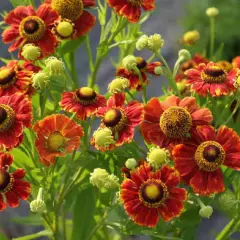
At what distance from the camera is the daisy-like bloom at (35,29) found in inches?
39.9

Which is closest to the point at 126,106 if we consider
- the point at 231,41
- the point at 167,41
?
the point at 231,41

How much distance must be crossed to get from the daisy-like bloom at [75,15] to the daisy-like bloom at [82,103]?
0.12 metres

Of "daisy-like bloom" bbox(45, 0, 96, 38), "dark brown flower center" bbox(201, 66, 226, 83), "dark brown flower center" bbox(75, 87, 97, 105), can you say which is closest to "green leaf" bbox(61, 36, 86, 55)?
"daisy-like bloom" bbox(45, 0, 96, 38)

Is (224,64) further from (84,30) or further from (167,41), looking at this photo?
(167,41)

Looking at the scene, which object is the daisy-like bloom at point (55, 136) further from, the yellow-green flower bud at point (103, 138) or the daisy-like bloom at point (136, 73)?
the daisy-like bloom at point (136, 73)

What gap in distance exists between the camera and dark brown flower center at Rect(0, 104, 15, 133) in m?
0.90

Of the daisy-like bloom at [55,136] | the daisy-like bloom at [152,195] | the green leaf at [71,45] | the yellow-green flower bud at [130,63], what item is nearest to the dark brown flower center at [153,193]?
the daisy-like bloom at [152,195]

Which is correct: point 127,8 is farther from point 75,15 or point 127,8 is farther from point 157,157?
point 157,157

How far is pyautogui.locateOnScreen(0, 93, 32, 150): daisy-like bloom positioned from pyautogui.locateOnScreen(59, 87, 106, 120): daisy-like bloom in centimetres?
7

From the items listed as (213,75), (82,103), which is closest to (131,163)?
(82,103)

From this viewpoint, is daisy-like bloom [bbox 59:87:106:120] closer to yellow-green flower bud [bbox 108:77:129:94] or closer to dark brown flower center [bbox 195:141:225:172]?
yellow-green flower bud [bbox 108:77:129:94]

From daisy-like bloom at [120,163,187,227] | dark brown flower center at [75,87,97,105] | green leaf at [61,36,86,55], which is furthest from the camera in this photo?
green leaf at [61,36,86,55]

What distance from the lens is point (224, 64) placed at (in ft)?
3.92

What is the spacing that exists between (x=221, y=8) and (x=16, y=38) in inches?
70.9
